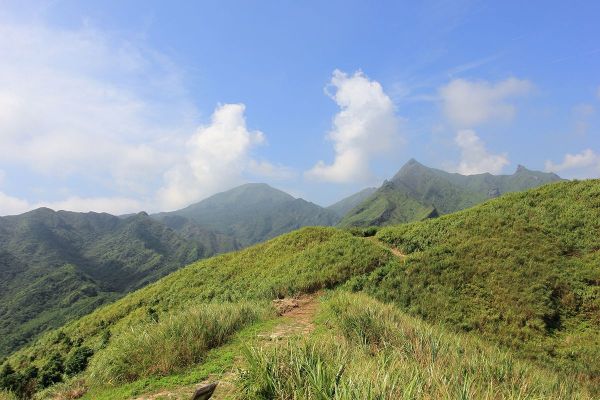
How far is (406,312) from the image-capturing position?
56.8 ft

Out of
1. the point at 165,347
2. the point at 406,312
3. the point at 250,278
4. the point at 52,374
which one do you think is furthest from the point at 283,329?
the point at 250,278

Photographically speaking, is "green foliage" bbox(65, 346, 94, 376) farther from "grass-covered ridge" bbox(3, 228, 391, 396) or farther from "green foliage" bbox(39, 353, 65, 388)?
"grass-covered ridge" bbox(3, 228, 391, 396)

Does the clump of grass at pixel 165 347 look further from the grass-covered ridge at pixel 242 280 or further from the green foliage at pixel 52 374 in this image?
the grass-covered ridge at pixel 242 280

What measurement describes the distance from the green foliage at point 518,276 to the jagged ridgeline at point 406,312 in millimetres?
86

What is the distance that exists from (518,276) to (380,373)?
1746 cm

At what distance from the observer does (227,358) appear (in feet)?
29.6

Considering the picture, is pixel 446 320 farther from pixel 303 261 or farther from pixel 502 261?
pixel 303 261

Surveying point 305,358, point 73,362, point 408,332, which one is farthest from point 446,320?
point 73,362

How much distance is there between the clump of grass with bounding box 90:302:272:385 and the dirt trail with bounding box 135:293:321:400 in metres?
1.23

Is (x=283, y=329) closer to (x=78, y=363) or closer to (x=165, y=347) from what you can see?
(x=165, y=347)

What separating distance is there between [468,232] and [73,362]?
24856 millimetres

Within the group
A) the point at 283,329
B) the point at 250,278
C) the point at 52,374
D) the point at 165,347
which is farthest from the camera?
the point at 250,278

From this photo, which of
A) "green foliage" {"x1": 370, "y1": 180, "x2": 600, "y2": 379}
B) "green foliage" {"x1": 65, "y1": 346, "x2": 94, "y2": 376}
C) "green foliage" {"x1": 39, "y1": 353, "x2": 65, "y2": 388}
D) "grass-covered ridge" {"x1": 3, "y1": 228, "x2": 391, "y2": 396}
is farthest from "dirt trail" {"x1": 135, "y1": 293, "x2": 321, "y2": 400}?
"green foliage" {"x1": 65, "y1": 346, "x2": 94, "y2": 376}

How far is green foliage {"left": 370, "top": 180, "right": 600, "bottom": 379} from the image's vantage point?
50.3ft
